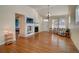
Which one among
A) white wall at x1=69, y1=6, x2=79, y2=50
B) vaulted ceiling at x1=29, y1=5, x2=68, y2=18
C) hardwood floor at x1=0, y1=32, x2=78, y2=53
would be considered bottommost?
hardwood floor at x1=0, y1=32, x2=78, y2=53

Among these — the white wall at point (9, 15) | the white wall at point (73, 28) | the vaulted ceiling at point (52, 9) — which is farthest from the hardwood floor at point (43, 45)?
the vaulted ceiling at point (52, 9)

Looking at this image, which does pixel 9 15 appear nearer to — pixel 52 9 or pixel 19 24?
pixel 19 24

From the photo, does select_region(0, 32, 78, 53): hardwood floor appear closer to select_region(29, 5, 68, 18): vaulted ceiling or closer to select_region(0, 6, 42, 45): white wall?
select_region(0, 6, 42, 45): white wall

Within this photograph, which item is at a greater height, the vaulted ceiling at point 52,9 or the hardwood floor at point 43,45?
the vaulted ceiling at point 52,9

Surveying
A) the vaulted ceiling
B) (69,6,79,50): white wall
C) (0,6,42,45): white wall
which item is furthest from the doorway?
(69,6,79,50): white wall

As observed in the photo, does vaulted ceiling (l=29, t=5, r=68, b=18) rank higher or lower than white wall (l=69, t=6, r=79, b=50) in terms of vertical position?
higher

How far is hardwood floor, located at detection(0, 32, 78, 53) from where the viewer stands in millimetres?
2186

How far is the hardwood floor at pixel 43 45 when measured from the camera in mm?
2186

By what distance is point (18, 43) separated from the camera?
7.37ft

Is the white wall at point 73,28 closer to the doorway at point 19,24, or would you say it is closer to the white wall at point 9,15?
the white wall at point 9,15

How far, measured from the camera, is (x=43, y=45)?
223cm
